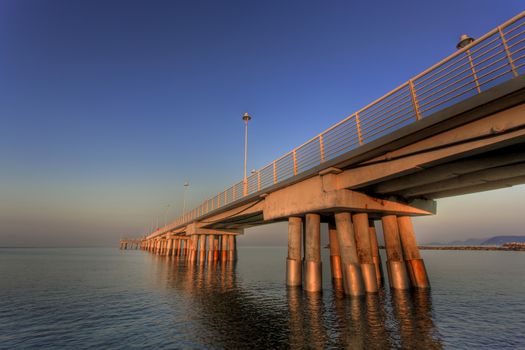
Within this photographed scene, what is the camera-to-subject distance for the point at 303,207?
18484 millimetres

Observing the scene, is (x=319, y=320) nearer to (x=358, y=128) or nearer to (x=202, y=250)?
(x=358, y=128)

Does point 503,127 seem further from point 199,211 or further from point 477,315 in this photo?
point 199,211

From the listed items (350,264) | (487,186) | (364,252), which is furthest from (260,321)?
(487,186)

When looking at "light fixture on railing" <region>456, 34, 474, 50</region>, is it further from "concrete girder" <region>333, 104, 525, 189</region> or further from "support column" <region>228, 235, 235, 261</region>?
"support column" <region>228, 235, 235, 261</region>

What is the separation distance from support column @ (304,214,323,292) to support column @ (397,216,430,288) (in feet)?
22.5

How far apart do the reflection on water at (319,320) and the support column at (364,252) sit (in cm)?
81

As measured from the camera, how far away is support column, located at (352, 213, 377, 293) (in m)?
17.1

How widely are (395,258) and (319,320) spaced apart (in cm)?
975

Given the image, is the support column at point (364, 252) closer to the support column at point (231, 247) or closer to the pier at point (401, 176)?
the pier at point (401, 176)

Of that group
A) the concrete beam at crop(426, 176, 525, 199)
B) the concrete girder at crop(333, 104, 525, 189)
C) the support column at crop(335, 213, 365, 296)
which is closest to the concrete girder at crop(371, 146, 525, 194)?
the concrete girder at crop(333, 104, 525, 189)

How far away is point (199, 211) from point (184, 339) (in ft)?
113

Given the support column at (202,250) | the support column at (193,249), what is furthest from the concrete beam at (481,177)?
the support column at (193,249)

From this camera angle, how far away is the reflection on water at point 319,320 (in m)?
9.84

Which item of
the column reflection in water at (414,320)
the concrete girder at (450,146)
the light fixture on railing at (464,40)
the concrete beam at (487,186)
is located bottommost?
the column reflection in water at (414,320)
